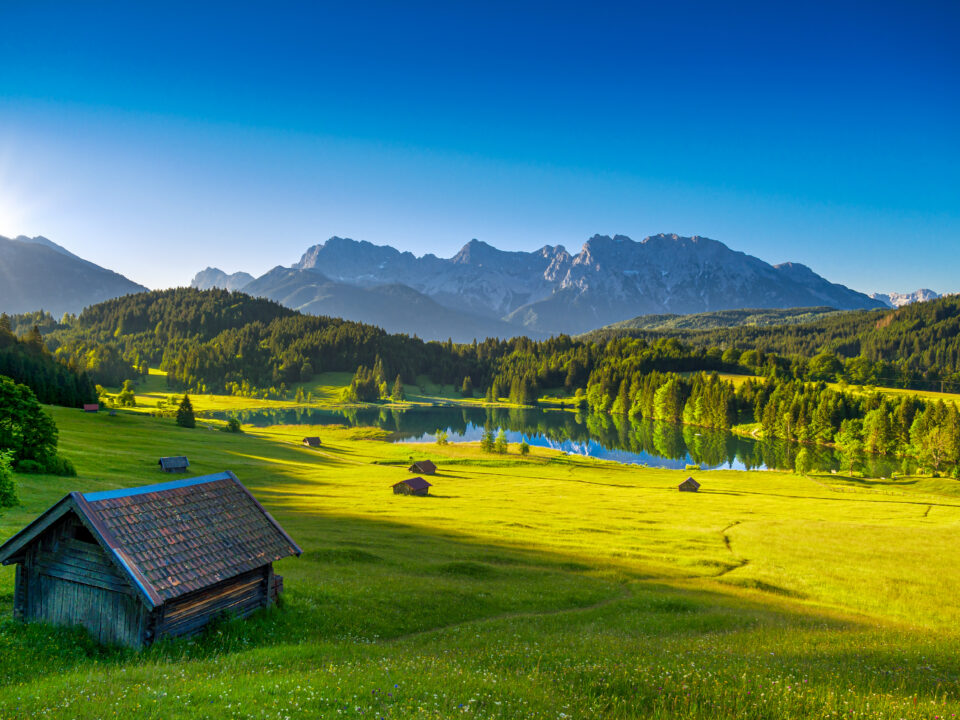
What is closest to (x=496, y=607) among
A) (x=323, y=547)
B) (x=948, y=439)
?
(x=323, y=547)

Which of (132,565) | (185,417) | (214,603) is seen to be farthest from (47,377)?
→ (132,565)

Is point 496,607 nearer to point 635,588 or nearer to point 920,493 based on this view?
point 635,588

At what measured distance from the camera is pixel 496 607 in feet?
86.3

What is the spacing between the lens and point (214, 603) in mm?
18547

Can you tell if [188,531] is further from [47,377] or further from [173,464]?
[47,377]

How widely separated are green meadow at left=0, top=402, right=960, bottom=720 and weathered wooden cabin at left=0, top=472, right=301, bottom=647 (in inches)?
29.2

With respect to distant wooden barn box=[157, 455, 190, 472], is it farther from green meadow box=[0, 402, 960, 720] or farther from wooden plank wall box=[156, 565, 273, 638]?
wooden plank wall box=[156, 565, 273, 638]

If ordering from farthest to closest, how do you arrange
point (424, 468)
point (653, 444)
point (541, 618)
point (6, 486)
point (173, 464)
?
1. point (653, 444)
2. point (424, 468)
3. point (173, 464)
4. point (6, 486)
5. point (541, 618)

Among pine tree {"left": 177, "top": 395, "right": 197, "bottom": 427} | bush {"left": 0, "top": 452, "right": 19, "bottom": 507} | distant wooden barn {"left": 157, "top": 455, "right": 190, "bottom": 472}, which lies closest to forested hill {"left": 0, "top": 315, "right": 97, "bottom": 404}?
pine tree {"left": 177, "top": 395, "right": 197, "bottom": 427}

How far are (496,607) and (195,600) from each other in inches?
560

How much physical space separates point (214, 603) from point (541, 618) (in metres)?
14.2

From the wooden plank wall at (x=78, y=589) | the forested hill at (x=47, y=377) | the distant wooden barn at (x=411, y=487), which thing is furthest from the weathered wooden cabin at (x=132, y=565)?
the forested hill at (x=47, y=377)

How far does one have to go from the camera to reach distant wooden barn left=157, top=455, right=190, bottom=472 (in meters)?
62.5

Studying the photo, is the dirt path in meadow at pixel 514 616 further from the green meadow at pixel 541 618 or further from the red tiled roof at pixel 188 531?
the red tiled roof at pixel 188 531
